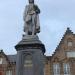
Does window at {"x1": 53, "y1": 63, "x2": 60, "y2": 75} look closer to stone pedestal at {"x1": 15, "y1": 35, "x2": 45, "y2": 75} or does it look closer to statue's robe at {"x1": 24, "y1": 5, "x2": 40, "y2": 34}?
statue's robe at {"x1": 24, "y1": 5, "x2": 40, "y2": 34}

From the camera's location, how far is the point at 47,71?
173ft

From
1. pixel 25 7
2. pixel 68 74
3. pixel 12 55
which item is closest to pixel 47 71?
pixel 68 74

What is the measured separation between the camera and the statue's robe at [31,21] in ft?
70.3

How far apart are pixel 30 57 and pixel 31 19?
103 inches

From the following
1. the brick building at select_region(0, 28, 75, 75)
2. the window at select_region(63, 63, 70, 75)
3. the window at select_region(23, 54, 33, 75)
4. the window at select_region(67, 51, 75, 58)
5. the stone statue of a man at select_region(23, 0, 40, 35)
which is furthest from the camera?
the window at select_region(67, 51, 75, 58)

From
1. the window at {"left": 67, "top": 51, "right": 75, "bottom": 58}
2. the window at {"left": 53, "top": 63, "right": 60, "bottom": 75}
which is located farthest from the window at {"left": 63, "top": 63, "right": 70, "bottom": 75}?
the window at {"left": 67, "top": 51, "right": 75, "bottom": 58}

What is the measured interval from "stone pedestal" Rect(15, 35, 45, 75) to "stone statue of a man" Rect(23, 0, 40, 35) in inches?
34.2

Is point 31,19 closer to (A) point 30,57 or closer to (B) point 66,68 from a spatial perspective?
(A) point 30,57

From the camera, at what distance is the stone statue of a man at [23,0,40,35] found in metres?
21.4

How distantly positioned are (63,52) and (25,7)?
3117 centimetres

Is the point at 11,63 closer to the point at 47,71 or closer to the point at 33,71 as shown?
the point at 47,71

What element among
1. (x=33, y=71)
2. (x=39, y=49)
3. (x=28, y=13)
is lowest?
(x=33, y=71)

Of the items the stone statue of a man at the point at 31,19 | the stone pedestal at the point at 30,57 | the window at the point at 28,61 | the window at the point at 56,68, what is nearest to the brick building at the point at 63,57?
the window at the point at 56,68

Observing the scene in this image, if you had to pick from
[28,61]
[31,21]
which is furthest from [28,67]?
[31,21]
